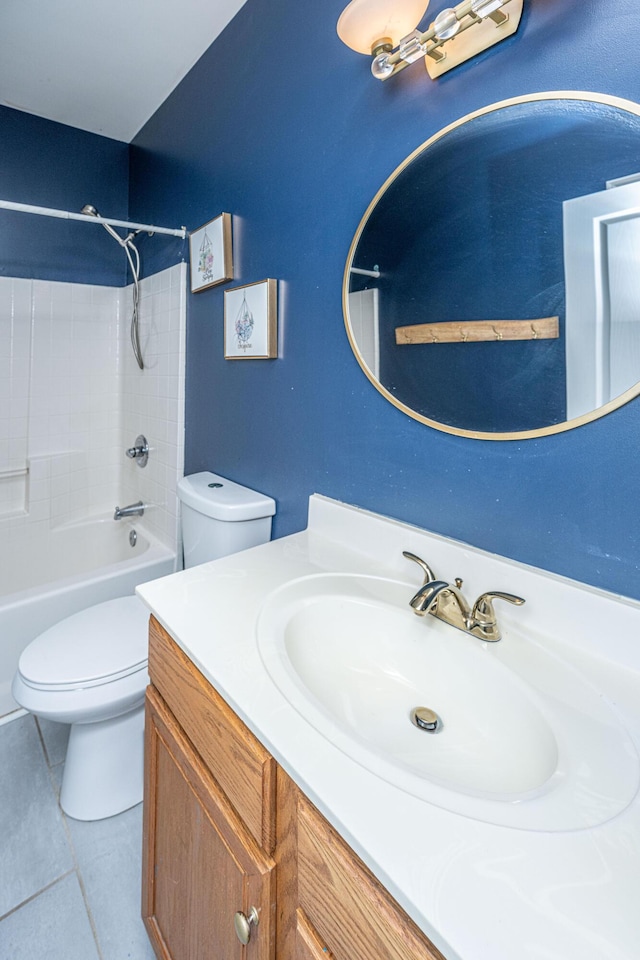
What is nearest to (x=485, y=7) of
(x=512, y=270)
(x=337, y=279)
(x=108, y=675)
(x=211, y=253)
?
(x=512, y=270)

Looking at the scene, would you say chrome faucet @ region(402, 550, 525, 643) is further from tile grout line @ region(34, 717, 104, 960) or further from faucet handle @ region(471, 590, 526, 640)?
tile grout line @ region(34, 717, 104, 960)

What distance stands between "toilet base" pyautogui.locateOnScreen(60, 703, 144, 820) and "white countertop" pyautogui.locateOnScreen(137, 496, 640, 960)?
28.4 inches

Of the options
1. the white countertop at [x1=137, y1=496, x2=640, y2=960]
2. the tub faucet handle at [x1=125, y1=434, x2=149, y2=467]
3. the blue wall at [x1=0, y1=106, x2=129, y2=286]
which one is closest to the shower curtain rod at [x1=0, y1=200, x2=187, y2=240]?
the blue wall at [x1=0, y1=106, x2=129, y2=286]

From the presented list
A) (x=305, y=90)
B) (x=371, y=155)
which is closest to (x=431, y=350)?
(x=371, y=155)

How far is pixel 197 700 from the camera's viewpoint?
2.34 feet

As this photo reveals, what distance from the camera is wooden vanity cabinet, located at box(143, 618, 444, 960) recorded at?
456 mm

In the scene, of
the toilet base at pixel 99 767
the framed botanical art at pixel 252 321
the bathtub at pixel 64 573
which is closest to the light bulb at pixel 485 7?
the framed botanical art at pixel 252 321

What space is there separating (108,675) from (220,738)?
26.9 inches

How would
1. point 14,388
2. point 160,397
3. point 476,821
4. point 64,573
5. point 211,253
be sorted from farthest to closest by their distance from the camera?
point 64,573
point 14,388
point 160,397
point 211,253
point 476,821

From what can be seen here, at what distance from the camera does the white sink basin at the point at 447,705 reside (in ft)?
1.55

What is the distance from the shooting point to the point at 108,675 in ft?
3.90

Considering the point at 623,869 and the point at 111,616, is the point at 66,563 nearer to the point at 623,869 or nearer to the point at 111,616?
the point at 111,616

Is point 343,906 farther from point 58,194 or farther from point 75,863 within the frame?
point 58,194

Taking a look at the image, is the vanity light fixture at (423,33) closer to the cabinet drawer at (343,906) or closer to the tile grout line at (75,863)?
the cabinet drawer at (343,906)
